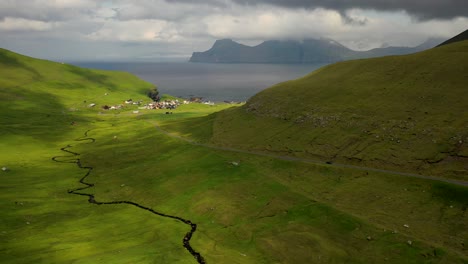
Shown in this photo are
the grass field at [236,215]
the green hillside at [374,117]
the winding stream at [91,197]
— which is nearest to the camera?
the grass field at [236,215]

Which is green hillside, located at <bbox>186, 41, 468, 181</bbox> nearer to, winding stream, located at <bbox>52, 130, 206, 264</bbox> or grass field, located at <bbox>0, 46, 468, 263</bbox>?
grass field, located at <bbox>0, 46, 468, 263</bbox>

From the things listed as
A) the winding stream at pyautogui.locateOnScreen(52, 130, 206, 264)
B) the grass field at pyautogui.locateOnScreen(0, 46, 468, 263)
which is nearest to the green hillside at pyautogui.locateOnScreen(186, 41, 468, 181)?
the grass field at pyautogui.locateOnScreen(0, 46, 468, 263)

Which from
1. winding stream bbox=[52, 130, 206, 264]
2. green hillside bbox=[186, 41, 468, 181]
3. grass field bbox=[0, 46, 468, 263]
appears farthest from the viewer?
green hillside bbox=[186, 41, 468, 181]

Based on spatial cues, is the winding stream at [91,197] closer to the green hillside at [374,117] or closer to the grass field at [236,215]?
the grass field at [236,215]

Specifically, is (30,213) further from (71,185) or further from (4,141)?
(4,141)

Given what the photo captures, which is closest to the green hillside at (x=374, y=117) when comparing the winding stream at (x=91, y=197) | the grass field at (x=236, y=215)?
the grass field at (x=236, y=215)

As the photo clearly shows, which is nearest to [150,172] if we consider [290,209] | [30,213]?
[30,213]

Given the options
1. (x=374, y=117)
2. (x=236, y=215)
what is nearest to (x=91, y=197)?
(x=236, y=215)

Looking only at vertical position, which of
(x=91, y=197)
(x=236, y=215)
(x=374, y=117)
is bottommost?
(x=91, y=197)

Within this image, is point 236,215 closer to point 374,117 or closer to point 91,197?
point 91,197
